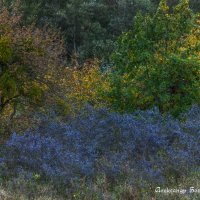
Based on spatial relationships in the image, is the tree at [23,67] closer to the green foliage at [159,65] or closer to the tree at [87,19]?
the green foliage at [159,65]

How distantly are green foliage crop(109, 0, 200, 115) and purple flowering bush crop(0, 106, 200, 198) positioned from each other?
3.88ft

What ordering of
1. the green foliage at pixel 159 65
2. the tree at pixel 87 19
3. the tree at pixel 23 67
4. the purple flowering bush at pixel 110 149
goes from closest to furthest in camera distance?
the purple flowering bush at pixel 110 149 < the tree at pixel 23 67 < the green foliage at pixel 159 65 < the tree at pixel 87 19

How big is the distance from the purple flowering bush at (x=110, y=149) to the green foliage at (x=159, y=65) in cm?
118

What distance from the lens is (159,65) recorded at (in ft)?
38.2

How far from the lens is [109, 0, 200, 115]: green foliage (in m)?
11.5

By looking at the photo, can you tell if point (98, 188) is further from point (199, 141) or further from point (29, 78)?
point (29, 78)

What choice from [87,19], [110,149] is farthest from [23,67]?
[87,19]

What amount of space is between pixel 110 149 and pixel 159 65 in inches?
120

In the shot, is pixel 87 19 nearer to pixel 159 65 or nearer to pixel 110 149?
pixel 159 65

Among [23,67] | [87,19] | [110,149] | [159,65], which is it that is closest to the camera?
[110,149]

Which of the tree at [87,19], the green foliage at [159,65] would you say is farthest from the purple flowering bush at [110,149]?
the tree at [87,19]

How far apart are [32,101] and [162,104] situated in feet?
9.45

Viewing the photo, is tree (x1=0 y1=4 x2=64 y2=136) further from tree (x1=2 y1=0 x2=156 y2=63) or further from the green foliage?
tree (x1=2 y1=0 x2=156 y2=63)

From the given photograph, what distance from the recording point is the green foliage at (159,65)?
11500 mm
